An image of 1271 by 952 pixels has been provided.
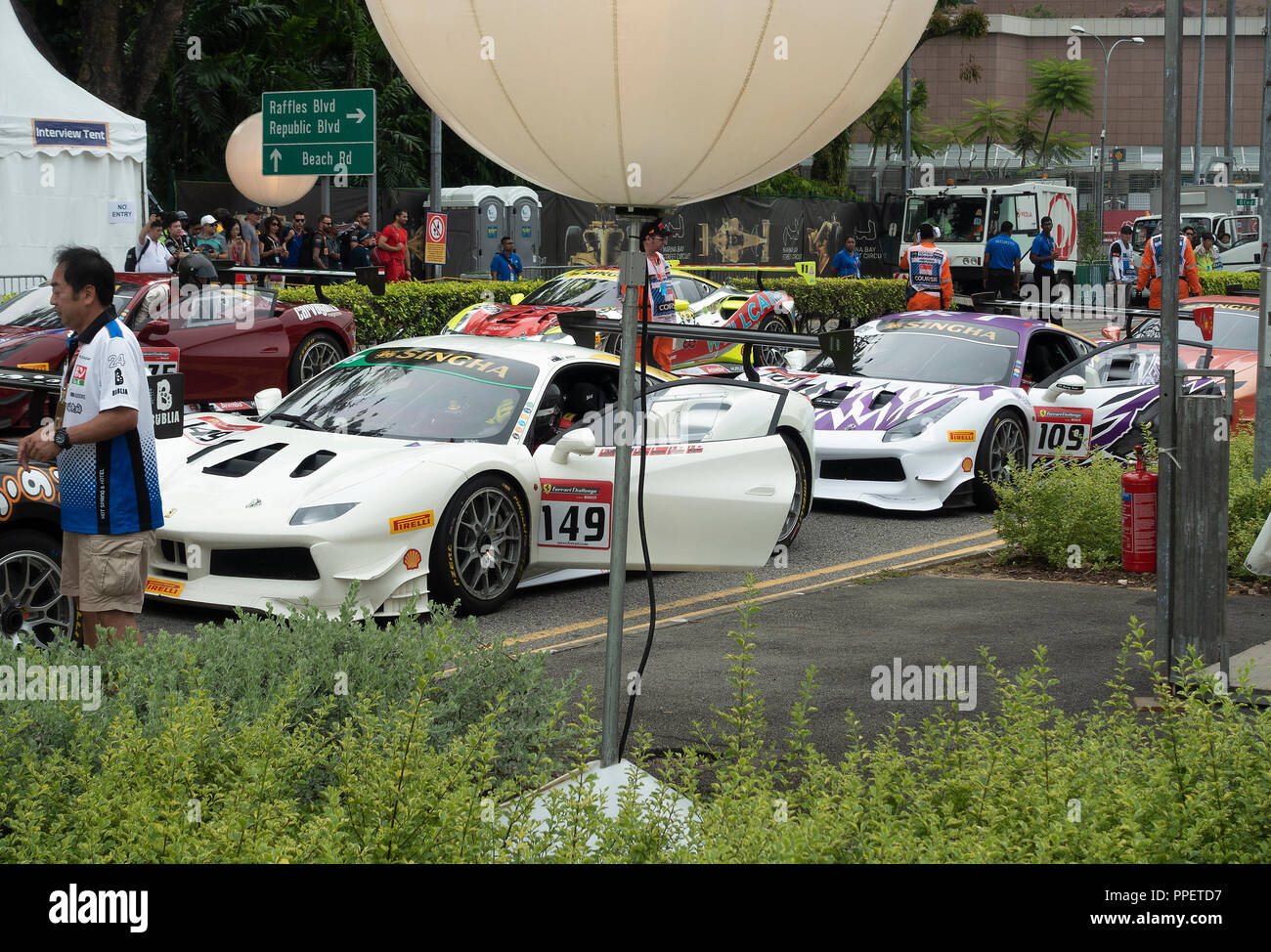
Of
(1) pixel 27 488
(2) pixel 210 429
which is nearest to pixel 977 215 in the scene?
(2) pixel 210 429

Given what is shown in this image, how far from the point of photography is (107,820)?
11.3 ft

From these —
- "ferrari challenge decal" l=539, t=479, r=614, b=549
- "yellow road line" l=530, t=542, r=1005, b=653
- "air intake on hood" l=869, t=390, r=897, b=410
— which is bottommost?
"yellow road line" l=530, t=542, r=1005, b=653

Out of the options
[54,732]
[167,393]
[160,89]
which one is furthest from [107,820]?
[160,89]

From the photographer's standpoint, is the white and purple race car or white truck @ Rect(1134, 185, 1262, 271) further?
white truck @ Rect(1134, 185, 1262, 271)

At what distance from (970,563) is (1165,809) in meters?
6.00

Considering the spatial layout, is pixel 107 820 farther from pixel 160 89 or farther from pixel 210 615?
pixel 160 89

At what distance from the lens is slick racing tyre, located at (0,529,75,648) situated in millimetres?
6328

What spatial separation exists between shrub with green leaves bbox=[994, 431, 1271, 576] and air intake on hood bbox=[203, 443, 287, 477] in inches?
182

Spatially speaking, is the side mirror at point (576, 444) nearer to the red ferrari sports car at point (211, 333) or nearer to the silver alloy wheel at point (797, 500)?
the silver alloy wheel at point (797, 500)

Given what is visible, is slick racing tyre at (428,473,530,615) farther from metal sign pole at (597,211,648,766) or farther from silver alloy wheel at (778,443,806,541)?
metal sign pole at (597,211,648,766)

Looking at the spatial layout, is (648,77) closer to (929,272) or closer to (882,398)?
(882,398)

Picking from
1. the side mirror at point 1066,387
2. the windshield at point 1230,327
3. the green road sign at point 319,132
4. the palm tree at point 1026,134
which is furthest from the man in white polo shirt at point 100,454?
the palm tree at point 1026,134

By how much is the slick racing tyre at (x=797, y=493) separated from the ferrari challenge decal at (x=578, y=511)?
213 cm

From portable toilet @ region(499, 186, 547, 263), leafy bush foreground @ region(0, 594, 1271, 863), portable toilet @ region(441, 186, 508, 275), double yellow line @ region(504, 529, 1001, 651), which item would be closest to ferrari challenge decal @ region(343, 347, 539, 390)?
double yellow line @ region(504, 529, 1001, 651)
